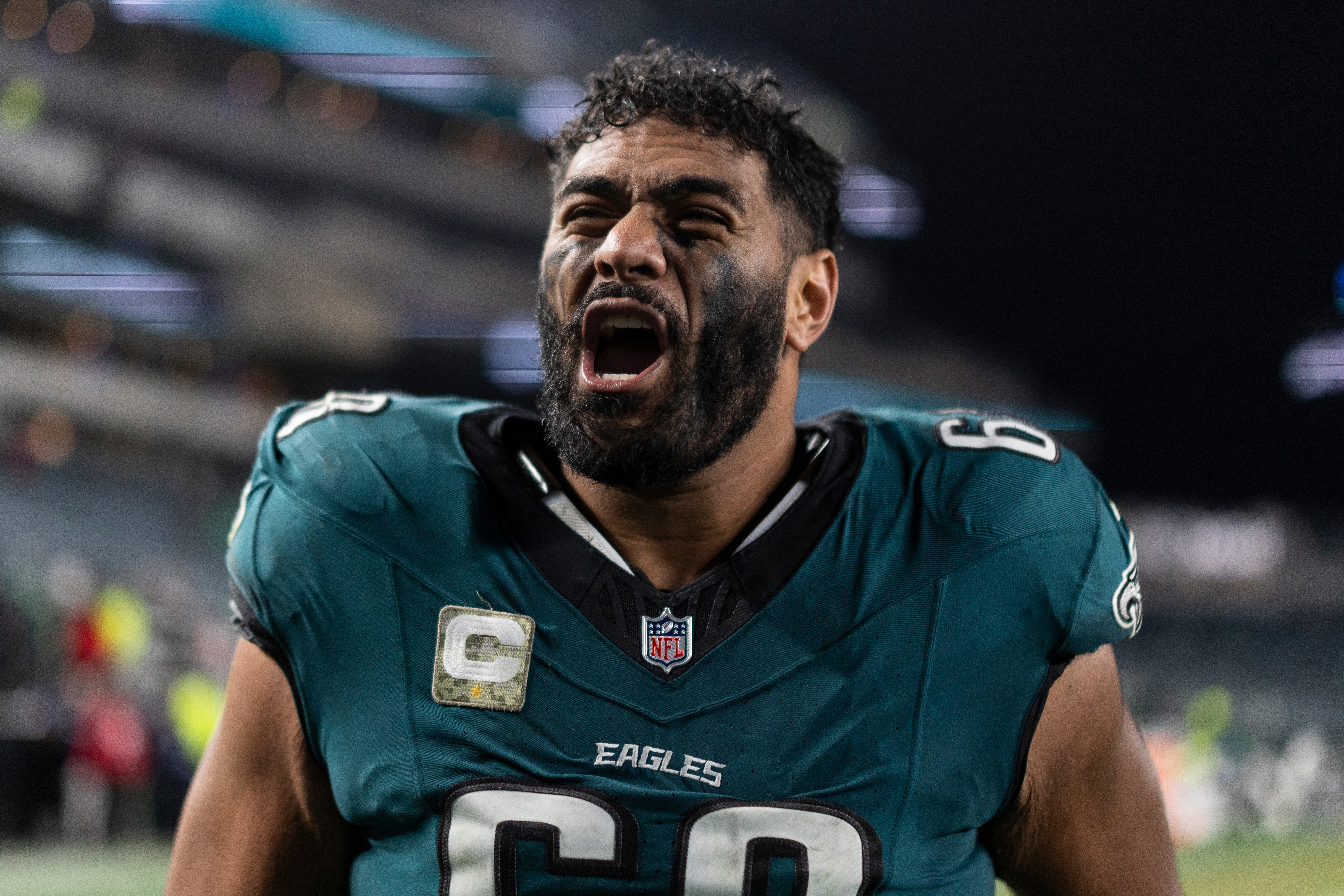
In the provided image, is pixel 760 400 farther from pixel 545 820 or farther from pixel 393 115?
pixel 393 115

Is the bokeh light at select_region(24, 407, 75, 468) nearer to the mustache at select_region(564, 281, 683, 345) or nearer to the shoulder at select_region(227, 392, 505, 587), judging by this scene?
the shoulder at select_region(227, 392, 505, 587)

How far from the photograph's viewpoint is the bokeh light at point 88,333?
11.2 m

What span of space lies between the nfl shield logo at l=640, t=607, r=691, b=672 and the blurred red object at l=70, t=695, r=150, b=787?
20.3 ft

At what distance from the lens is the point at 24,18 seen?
24.9 feet

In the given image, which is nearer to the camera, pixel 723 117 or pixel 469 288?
pixel 723 117

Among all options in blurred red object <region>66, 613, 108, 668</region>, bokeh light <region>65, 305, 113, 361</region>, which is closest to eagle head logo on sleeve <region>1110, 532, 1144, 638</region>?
blurred red object <region>66, 613, 108, 668</region>

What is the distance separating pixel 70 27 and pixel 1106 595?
8.32 meters

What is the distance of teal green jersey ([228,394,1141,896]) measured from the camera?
1305mm

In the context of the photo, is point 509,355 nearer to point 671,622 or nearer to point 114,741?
point 114,741

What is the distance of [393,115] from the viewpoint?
Result: 1046cm

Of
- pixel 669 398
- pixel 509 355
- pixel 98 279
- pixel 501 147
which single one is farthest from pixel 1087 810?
pixel 509 355

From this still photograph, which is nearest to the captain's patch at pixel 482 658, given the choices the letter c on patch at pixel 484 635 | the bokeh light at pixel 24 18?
the letter c on patch at pixel 484 635

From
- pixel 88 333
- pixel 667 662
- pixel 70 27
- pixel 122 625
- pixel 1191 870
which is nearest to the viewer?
pixel 667 662

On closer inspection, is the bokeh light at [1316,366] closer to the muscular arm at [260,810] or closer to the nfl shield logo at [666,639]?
the nfl shield logo at [666,639]
